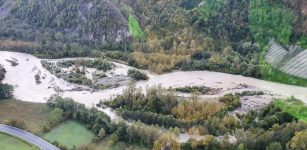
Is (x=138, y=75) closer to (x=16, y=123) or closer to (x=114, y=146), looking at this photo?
(x=114, y=146)

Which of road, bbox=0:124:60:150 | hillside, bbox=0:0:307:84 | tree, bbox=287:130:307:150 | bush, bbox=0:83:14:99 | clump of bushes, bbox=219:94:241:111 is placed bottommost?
road, bbox=0:124:60:150

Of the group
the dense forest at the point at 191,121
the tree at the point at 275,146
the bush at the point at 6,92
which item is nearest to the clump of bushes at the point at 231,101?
the dense forest at the point at 191,121

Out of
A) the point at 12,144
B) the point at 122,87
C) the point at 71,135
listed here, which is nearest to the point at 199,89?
the point at 122,87

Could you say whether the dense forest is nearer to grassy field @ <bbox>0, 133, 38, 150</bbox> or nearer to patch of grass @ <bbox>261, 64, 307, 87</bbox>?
patch of grass @ <bbox>261, 64, 307, 87</bbox>

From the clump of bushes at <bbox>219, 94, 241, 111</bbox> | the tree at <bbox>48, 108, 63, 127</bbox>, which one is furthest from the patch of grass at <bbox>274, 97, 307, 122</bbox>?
the tree at <bbox>48, 108, 63, 127</bbox>

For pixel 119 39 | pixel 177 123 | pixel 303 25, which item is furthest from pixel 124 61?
pixel 303 25

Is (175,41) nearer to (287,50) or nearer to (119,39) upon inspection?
(119,39)

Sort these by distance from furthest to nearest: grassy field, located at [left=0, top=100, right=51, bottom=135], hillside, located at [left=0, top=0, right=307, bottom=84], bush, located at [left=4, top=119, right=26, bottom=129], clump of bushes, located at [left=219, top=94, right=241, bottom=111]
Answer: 1. hillside, located at [left=0, top=0, right=307, bottom=84]
2. grassy field, located at [left=0, top=100, right=51, bottom=135]
3. clump of bushes, located at [left=219, top=94, right=241, bottom=111]
4. bush, located at [left=4, top=119, right=26, bottom=129]
